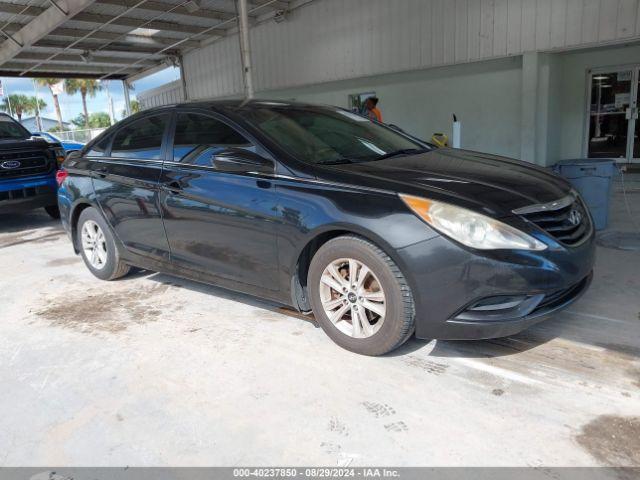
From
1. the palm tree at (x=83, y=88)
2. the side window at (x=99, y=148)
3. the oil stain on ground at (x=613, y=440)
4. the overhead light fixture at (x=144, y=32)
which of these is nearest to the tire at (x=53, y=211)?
the side window at (x=99, y=148)

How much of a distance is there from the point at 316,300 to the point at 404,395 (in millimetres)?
806

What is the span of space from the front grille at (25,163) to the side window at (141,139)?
12.7 feet

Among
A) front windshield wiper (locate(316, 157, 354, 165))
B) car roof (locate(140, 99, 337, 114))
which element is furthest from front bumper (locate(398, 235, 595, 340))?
car roof (locate(140, 99, 337, 114))

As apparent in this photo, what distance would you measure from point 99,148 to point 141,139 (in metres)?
0.70

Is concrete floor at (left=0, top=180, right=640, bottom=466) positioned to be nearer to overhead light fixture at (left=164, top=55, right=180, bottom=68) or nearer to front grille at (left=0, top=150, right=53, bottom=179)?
front grille at (left=0, top=150, right=53, bottom=179)

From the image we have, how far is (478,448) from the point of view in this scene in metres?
2.19

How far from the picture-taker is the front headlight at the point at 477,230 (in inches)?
100

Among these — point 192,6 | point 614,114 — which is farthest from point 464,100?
point 192,6

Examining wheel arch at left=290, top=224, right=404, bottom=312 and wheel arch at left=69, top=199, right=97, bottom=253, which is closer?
wheel arch at left=290, top=224, right=404, bottom=312

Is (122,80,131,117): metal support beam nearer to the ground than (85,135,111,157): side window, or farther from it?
farther from it

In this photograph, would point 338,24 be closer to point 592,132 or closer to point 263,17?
point 263,17

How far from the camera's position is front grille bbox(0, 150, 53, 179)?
729 cm

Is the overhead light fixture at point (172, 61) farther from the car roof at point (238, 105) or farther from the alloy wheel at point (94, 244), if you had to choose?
the car roof at point (238, 105)

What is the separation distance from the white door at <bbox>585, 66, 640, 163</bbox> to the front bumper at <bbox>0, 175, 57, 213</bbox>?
10.2m
